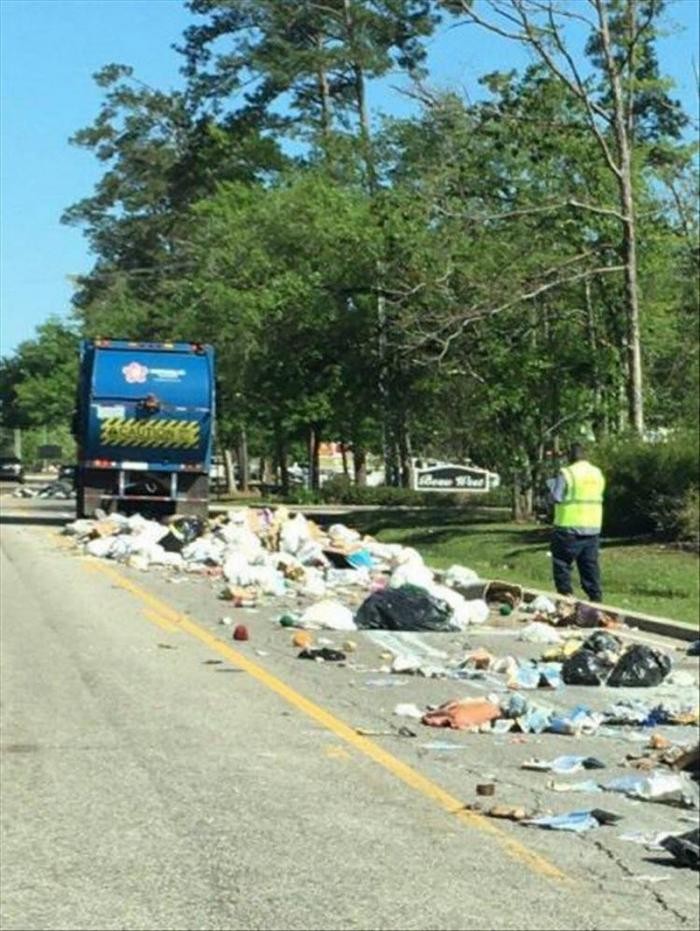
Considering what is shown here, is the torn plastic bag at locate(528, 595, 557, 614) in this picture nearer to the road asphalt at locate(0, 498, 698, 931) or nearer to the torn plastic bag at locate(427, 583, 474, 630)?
the torn plastic bag at locate(427, 583, 474, 630)

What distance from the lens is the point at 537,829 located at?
7.10m

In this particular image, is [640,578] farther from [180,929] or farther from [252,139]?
[252,139]

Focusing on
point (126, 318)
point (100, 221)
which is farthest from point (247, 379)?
point (100, 221)

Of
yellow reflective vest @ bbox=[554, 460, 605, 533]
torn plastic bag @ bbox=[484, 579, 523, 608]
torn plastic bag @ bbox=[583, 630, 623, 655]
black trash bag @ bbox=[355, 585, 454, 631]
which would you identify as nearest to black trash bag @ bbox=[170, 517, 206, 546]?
torn plastic bag @ bbox=[484, 579, 523, 608]

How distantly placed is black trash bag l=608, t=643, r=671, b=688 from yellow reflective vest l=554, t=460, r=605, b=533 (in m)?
5.52

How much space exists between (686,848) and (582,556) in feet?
35.5

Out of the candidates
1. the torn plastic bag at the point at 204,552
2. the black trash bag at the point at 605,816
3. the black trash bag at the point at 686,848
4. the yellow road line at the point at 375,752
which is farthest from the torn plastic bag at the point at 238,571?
the black trash bag at the point at 686,848

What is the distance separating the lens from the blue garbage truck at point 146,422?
2823 cm

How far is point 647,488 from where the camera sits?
22.9 metres

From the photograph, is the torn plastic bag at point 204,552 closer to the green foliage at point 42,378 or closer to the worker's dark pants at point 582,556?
the worker's dark pants at point 582,556

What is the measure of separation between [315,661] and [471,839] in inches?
235

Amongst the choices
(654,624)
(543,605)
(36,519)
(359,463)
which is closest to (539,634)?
(654,624)

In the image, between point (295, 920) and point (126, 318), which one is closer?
point (295, 920)

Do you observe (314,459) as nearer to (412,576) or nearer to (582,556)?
(412,576)
